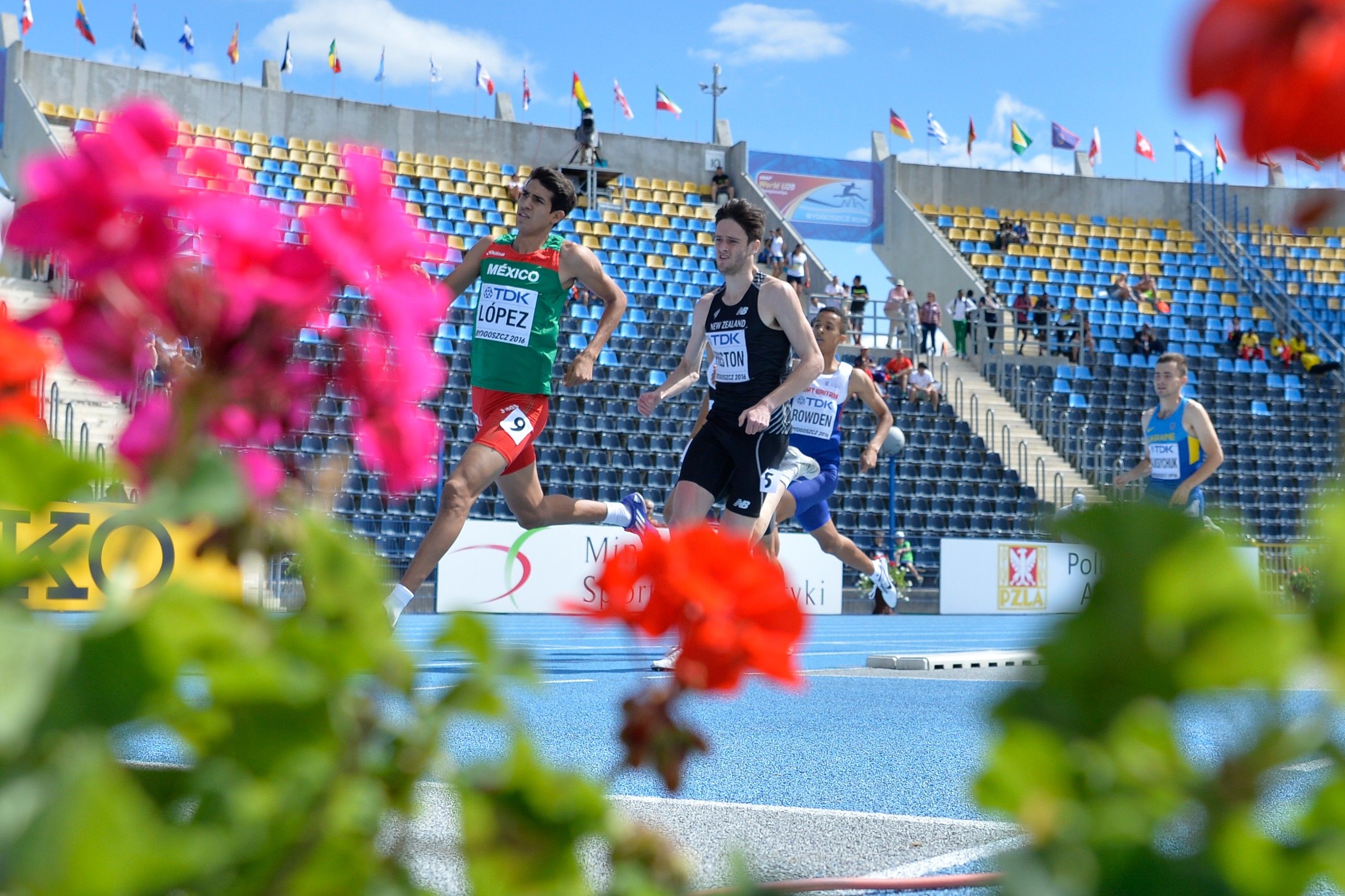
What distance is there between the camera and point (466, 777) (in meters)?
0.46

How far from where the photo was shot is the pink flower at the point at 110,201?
0.44 m

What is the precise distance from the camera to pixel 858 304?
72.4 ft

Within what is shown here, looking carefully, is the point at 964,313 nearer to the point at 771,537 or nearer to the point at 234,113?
the point at 234,113

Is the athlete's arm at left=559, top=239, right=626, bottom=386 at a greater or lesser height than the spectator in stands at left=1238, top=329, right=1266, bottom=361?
lesser

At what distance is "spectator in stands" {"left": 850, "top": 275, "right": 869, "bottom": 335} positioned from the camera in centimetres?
2133

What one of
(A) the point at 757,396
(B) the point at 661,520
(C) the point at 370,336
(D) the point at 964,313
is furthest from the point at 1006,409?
(C) the point at 370,336

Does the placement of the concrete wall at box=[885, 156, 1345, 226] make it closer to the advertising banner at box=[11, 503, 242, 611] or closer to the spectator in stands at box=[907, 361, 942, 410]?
the spectator in stands at box=[907, 361, 942, 410]

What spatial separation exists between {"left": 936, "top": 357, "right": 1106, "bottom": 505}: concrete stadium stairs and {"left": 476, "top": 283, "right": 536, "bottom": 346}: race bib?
534 inches

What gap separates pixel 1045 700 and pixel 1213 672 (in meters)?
0.05

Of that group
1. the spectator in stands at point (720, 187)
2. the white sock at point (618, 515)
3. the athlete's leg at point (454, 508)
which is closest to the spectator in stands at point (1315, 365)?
the spectator in stands at point (720, 187)

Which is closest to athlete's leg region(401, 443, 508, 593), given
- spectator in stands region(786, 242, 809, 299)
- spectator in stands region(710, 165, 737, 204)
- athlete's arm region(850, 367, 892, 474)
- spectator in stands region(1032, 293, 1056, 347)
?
athlete's arm region(850, 367, 892, 474)

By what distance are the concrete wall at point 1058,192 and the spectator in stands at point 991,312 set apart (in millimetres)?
4882

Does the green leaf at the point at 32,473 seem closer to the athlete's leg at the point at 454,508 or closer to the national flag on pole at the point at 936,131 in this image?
the athlete's leg at the point at 454,508

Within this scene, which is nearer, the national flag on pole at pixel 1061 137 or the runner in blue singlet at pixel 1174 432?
the runner in blue singlet at pixel 1174 432
